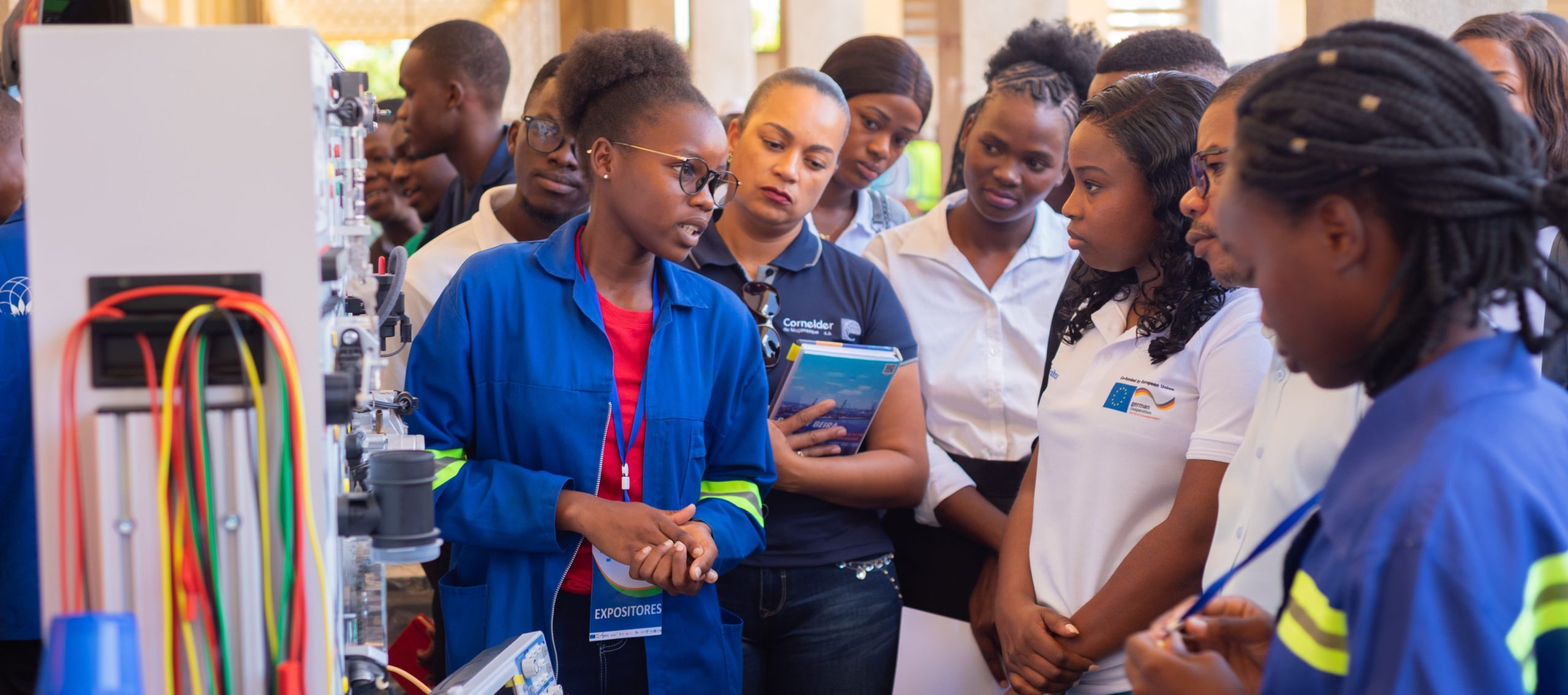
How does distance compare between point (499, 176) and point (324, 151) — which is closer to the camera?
point (324, 151)

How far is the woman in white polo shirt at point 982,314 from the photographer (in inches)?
111

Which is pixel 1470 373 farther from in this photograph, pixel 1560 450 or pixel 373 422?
pixel 373 422

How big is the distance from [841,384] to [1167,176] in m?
0.82

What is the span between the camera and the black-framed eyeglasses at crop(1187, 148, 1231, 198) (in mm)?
1903

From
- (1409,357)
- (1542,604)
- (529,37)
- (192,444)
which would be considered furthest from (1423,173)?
(529,37)

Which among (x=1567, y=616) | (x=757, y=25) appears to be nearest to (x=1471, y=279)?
(x=1567, y=616)

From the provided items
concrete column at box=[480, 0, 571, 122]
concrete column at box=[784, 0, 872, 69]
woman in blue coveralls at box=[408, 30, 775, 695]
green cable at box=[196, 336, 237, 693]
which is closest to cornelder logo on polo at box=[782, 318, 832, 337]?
woman in blue coveralls at box=[408, 30, 775, 695]

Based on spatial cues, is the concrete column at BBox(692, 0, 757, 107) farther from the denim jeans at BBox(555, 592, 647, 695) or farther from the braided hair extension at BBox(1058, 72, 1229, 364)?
the denim jeans at BBox(555, 592, 647, 695)

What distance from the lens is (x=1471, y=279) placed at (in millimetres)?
1121

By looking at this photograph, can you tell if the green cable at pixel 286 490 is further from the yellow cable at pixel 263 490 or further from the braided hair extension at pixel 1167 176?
the braided hair extension at pixel 1167 176

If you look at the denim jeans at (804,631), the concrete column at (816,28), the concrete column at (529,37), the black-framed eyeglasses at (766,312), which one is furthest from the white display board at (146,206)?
the concrete column at (529,37)

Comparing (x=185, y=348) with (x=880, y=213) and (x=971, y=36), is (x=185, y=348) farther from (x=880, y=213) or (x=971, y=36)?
(x=971, y=36)

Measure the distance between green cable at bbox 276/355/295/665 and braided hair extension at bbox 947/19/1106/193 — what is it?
7.39ft

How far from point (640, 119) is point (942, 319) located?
3.22ft
